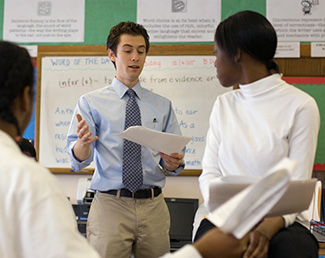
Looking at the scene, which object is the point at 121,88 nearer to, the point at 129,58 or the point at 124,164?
Answer: the point at 129,58

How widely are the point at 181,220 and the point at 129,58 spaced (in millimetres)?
1335

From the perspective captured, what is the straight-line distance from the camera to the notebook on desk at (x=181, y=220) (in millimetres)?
3266

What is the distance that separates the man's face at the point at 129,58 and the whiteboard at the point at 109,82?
3.34 ft

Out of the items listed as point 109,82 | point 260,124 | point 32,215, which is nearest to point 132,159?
point 260,124

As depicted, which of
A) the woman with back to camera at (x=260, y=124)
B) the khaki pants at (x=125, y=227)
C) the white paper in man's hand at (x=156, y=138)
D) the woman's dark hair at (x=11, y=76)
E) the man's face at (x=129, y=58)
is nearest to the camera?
the woman's dark hair at (x=11, y=76)

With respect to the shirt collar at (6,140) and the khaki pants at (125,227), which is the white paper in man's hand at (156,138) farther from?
the shirt collar at (6,140)

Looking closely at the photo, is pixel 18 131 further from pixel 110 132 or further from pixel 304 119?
pixel 110 132

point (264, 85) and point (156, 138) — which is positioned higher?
point (264, 85)

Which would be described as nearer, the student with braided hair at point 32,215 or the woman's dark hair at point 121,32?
the student with braided hair at point 32,215

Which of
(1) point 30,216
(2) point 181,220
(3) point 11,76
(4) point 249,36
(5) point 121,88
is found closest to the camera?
(1) point 30,216

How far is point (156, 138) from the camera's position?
2.13 m

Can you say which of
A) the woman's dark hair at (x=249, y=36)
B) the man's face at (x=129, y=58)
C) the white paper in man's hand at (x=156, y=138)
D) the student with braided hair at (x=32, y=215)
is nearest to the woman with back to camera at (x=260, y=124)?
the woman's dark hair at (x=249, y=36)

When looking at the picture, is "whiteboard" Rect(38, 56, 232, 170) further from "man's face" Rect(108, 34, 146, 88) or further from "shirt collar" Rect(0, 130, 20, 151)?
"shirt collar" Rect(0, 130, 20, 151)

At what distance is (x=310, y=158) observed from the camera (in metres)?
1.50
